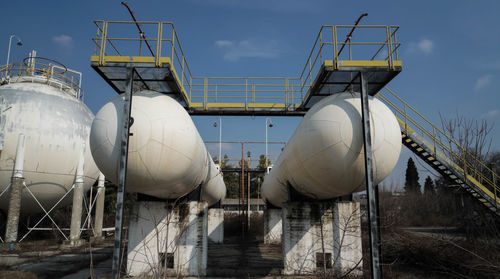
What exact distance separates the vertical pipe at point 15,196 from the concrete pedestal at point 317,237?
10.7m

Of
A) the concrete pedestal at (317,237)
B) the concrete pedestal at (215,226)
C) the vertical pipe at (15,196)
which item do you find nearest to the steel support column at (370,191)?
the concrete pedestal at (317,237)

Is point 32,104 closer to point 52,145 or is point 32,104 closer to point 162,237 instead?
point 52,145

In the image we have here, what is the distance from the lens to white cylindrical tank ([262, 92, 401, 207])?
576 centimetres

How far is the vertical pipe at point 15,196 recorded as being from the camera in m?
12.2

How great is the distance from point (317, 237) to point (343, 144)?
125 inches

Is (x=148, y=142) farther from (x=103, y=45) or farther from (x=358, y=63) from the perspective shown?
(x=358, y=63)

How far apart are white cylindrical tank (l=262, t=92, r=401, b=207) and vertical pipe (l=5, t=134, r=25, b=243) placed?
11446 mm

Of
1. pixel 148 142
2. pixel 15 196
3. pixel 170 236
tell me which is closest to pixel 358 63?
pixel 148 142

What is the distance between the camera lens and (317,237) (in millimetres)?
7871

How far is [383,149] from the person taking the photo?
19.3 feet

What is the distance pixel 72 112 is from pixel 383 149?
1353 centimetres

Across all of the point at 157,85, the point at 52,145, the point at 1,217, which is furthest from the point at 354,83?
the point at 1,217

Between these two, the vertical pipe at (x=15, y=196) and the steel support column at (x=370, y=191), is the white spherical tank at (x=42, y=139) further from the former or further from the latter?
the steel support column at (x=370, y=191)

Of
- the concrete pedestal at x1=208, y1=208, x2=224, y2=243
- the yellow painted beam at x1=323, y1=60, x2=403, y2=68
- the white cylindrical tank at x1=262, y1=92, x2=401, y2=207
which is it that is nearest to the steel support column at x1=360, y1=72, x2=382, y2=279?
the white cylindrical tank at x1=262, y1=92, x2=401, y2=207
